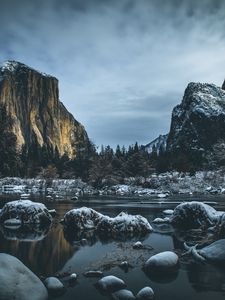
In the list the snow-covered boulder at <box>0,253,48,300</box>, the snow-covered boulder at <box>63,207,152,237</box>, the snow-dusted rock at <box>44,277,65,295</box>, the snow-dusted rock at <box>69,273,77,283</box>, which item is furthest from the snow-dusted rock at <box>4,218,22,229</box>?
the snow-covered boulder at <box>0,253,48,300</box>

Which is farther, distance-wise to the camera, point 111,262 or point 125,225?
point 125,225

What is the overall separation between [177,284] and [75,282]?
260cm

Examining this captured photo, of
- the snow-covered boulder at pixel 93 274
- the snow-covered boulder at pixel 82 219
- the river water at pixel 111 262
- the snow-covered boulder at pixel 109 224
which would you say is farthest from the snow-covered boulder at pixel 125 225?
the snow-covered boulder at pixel 93 274

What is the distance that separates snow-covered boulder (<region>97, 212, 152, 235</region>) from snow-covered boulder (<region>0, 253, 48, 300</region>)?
992 cm

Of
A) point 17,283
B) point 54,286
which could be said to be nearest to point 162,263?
point 54,286

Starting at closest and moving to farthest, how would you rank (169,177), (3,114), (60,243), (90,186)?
(60,243), (3,114), (169,177), (90,186)

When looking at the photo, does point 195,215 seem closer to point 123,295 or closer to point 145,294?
point 145,294

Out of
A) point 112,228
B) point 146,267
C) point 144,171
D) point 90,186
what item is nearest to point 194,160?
point 144,171

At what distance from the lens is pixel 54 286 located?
909cm

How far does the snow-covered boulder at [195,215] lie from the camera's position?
19.5 m

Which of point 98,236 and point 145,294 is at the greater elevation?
point 98,236

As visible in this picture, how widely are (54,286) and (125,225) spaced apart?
32.0 feet

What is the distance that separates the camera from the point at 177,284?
9.67 m

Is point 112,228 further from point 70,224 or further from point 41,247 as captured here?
point 41,247
